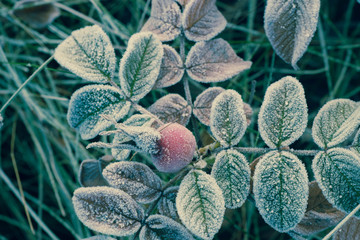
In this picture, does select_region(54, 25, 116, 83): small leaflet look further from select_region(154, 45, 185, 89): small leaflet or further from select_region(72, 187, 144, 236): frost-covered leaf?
select_region(72, 187, 144, 236): frost-covered leaf

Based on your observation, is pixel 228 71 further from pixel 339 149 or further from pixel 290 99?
pixel 339 149

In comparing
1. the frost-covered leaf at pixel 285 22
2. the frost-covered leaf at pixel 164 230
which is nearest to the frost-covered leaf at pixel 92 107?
the frost-covered leaf at pixel 164 230

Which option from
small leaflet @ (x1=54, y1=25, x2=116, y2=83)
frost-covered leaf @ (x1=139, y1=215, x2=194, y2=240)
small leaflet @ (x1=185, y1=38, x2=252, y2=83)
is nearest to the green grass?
small leaflet @ (x1=185, y1=38, x2=252, y2=83)

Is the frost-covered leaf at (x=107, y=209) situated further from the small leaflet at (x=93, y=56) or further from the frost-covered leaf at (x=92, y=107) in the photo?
the small leaflet at (x=93, y=56)

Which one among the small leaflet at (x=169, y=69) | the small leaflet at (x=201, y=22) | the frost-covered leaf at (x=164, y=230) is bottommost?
the frost-covered leaf at (x=164, y=230)

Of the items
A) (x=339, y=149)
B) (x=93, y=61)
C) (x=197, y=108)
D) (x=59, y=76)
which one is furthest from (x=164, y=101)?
(x=59, y=76)

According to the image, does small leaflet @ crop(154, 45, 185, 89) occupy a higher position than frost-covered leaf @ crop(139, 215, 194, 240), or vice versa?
small leaflet @ crop(154, 45, 185, 89)
